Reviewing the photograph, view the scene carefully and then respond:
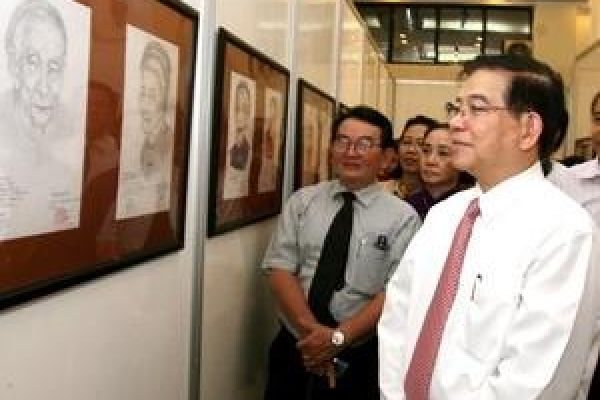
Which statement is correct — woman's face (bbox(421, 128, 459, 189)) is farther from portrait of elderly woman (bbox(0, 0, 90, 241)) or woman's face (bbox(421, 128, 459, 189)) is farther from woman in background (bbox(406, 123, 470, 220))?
portrait of elderly woman (bbox(0, 0, 90, 241))

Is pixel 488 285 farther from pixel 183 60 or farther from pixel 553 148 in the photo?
pixel 183 60

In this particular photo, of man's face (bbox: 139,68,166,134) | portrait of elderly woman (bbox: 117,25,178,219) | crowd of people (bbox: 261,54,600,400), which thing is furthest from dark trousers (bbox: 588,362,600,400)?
man's face (bbox: 139,68,166,134)

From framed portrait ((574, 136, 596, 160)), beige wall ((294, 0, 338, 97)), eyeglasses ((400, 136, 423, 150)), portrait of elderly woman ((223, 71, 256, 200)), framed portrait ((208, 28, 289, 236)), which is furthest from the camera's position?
framed portrait ((574, 136, 596, 160))

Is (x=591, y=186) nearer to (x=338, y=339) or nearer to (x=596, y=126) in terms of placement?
(x=596, y=126)

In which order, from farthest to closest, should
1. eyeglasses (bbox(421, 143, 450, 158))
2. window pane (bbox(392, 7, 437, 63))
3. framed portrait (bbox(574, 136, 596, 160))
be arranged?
window pane (bbox(392, 7, 437, 63))
framed portrait (bbox(574, 136, 596, 160))
eyeglasses (bbox(421, 143, 450, 158))

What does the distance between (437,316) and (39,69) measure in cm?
102

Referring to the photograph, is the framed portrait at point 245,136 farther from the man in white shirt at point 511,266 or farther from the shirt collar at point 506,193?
the shirt collar at point 506,193

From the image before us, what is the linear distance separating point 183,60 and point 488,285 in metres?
0.93

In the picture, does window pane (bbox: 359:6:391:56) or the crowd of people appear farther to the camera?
window pane (bbox: 359:6:391:56)

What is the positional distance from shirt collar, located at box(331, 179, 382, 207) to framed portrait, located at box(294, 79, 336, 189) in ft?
2.35

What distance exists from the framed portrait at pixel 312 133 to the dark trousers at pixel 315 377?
105 centimetres

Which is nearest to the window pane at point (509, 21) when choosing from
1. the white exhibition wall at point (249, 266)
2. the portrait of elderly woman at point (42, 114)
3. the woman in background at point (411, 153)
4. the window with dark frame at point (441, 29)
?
the window with dark frame at point (441, 29)

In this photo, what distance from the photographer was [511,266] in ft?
5.16

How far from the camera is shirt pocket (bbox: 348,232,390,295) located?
→ 103 inches
